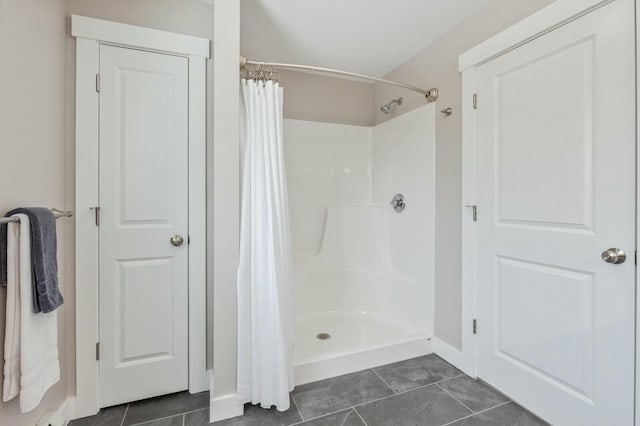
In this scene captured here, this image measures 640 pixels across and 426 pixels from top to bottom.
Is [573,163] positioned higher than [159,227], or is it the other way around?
[573,163]

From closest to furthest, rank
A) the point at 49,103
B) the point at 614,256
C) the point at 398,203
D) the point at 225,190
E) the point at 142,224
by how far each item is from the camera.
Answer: the point at 614,256, the point at 49,103, the point at 225,190, the point at 142,224, the point at 398,203

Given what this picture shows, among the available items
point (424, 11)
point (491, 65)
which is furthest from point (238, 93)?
point (491, 65)

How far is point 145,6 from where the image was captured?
163cm

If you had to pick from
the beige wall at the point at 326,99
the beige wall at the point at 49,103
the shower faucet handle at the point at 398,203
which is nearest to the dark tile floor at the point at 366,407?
the beige wall at the point at 49,103

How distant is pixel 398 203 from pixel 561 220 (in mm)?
Answer: 1273

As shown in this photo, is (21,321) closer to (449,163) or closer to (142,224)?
(142,224)

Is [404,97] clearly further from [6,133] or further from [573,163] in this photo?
[6,133]

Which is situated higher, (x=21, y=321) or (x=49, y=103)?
(x=49, y=103)

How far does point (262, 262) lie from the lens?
60.9 inches

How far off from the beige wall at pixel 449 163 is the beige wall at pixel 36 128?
2.22m

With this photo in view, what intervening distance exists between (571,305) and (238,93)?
6.26ft

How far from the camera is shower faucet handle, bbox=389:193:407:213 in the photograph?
255 centimetres

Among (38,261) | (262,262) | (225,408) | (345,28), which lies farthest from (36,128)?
(345,28)

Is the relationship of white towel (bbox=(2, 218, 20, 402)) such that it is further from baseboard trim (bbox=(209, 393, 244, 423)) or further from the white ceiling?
the white ceiling
